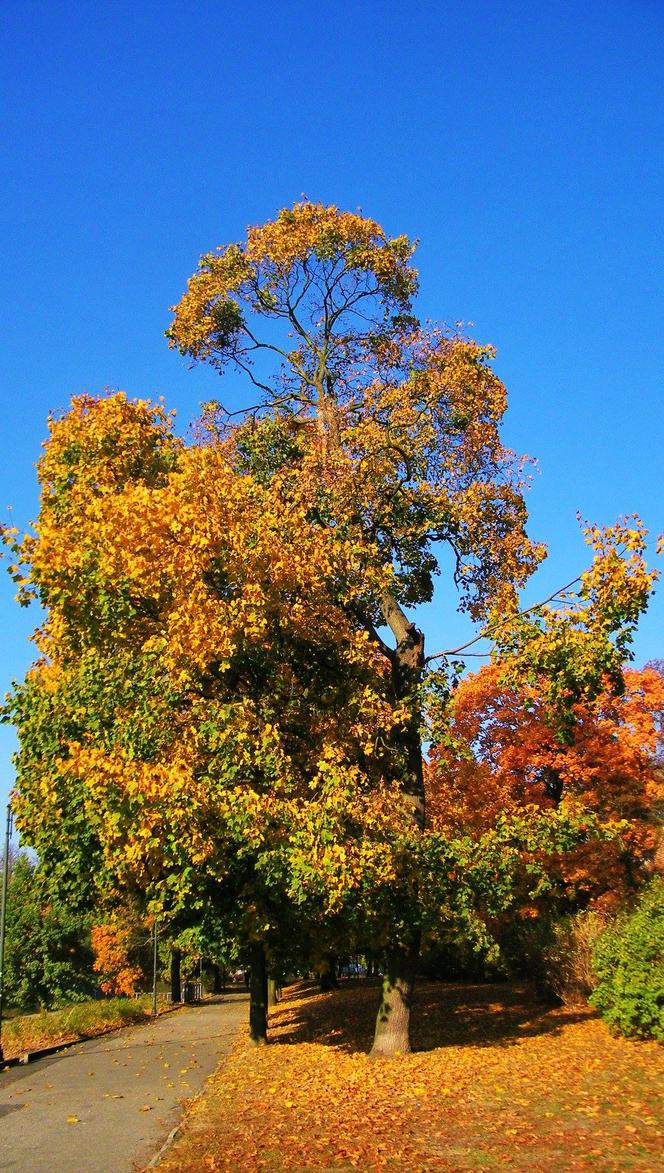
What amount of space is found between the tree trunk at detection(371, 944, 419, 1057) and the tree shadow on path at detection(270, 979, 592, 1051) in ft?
2.78

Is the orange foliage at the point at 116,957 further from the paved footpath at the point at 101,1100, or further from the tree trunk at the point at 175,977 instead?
the paved footpath at the point at 101,1100

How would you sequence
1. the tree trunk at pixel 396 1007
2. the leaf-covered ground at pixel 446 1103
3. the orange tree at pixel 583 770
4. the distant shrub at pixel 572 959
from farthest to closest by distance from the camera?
the orange tree at pixel 583 770, the distant shrub at pixel 572 959, the tree trunk at pixel 396 1007, the leaf-covered ground at pixel 446 1103

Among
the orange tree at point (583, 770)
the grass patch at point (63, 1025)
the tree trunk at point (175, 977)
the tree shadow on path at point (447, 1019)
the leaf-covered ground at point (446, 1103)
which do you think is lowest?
the leaf-covered ground at point (446, 1103)

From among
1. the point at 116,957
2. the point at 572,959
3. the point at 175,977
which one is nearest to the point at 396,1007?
the point at 572,959

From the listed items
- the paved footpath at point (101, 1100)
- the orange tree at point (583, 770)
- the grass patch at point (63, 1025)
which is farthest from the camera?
the orange tree at point (583, 770)

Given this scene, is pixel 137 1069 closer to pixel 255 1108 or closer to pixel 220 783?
pixel 255 1108

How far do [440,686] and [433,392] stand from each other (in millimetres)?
5603

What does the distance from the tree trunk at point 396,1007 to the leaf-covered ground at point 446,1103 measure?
0.33 metres

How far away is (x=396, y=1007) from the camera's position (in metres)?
14.1

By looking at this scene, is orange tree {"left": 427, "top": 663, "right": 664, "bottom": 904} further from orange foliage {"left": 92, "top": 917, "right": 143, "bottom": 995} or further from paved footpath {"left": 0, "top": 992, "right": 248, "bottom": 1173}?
orange foliage {"left": 92, "top": 917, "right": 143, "bottom": 995}

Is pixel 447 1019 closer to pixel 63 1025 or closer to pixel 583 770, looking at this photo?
pixel 583 770

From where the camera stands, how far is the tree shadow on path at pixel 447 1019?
15.5 m

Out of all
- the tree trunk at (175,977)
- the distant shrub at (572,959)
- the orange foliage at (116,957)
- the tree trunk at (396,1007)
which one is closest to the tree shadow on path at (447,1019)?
the distant shrub at (572,959)

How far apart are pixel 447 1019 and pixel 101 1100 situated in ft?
24.9
